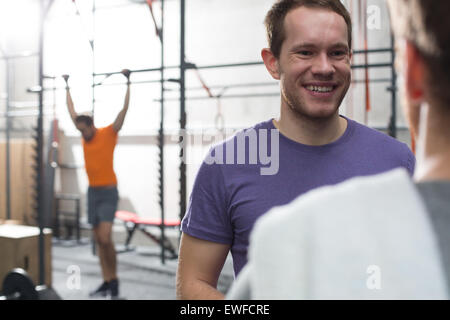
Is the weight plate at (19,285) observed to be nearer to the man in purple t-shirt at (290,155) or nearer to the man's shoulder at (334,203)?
the man in purple t-shirt at (290,155)

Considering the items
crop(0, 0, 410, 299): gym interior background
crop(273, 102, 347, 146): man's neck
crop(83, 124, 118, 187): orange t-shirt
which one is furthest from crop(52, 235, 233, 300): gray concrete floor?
crop(273, 102, 347, 146): man's neck

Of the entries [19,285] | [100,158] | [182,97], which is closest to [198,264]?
[182,97]

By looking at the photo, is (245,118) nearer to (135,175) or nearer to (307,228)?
(135,175)

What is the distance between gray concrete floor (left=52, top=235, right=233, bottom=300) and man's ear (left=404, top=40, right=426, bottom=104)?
11.0 feet

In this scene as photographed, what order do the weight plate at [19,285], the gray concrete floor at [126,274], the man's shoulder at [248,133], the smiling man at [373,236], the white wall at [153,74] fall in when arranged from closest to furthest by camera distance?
the smiling man at [373,236], the man's shoulder at [248,133], the weight plate at [19,285], the gray concrete floor at [126,274], the white wall at [153,74]

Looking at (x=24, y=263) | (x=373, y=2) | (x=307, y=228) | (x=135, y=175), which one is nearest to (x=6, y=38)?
(x=135, y=175)

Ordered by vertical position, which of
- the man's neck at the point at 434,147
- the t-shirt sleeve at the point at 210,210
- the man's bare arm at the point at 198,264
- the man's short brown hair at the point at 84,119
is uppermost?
the man's short brown hair at the point at 84,119

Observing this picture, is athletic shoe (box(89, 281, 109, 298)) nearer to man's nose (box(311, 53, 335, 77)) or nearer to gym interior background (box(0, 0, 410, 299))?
gym interior background (box(0, 0, 410, 299))

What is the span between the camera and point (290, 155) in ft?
3.56

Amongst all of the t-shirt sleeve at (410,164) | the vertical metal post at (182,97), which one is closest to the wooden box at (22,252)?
the vertical metal post at (182,97)

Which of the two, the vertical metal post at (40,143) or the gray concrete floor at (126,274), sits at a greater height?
the vertical metal post at (40,143)

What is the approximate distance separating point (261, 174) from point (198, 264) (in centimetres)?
26

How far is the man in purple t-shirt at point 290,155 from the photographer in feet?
3.44

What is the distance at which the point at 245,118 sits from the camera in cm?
546
